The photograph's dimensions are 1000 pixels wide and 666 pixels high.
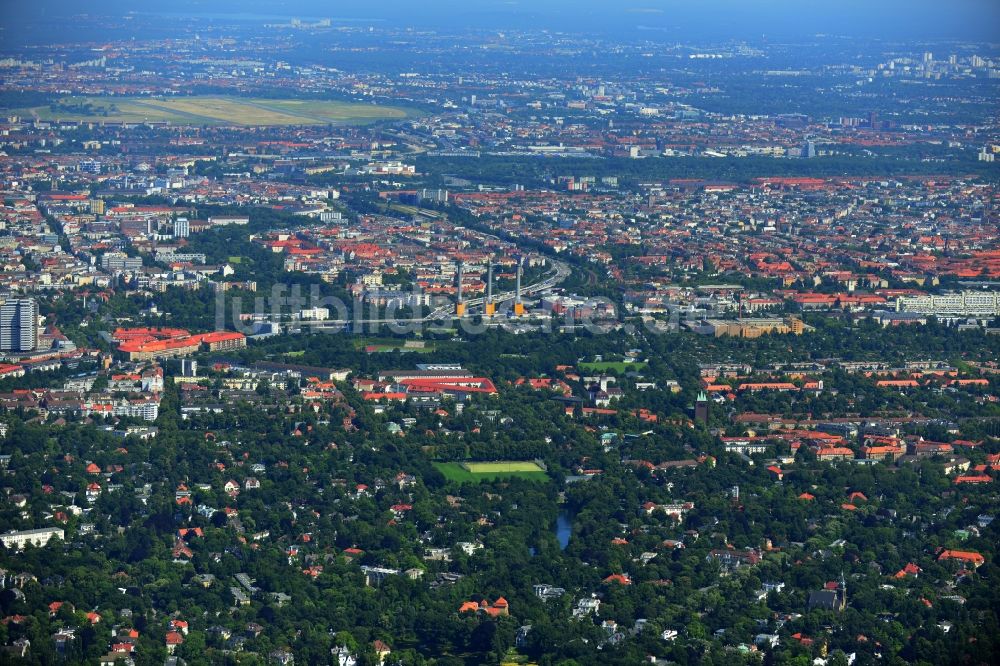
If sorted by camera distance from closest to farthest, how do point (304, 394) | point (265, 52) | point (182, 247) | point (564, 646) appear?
point (564, 646)
point (304, 394)
point (182, 247)
point (265, 52)

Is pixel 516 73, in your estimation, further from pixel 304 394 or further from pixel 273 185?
pixel 304 394

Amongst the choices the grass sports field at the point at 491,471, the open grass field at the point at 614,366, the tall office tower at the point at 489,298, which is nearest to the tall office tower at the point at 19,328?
the tall office tower at the point at 489,298

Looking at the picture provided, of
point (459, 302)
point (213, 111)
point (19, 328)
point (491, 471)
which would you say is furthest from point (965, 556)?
point (213, 111)

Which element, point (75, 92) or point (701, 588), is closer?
point (701, 588)

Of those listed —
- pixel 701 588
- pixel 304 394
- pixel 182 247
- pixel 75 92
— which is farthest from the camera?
pixel 75 92

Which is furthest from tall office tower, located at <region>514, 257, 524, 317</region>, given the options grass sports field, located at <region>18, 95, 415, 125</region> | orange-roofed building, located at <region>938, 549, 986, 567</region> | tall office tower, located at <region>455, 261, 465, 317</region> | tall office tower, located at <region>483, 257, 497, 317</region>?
grass sports field, located at <region>18, 95, 415, 125</region>

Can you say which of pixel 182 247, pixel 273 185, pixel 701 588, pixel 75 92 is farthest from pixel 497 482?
pixel 75 92
